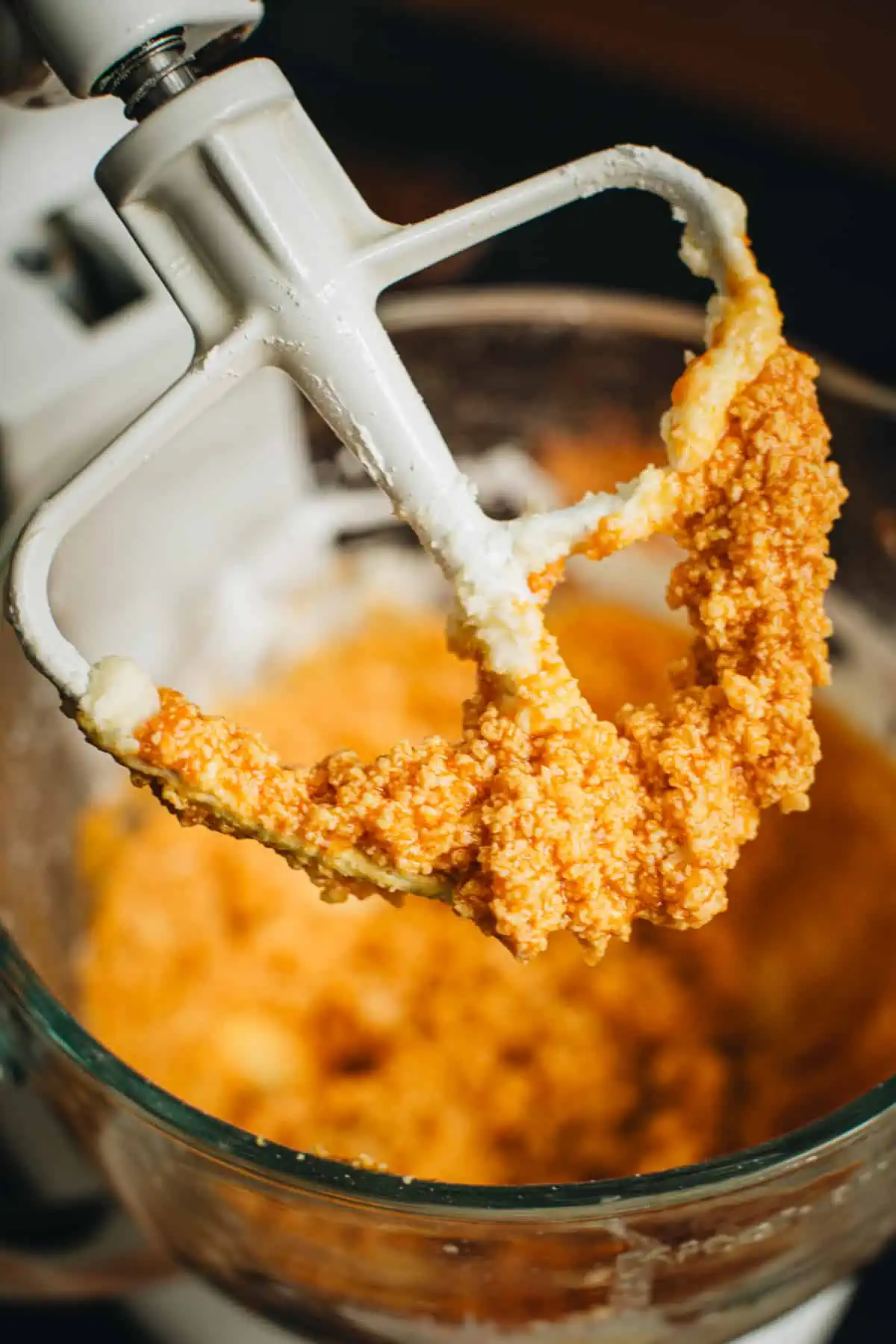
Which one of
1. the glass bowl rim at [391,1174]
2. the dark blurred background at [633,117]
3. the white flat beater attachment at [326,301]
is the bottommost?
the glass bowl rim at [391,1174]

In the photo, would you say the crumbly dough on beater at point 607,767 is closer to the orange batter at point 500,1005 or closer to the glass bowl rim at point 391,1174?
the glass bowl rim at point 391,1174

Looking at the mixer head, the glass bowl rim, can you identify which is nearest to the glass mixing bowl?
the glass bowl rim

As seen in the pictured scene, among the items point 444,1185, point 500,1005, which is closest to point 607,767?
point 444,1185

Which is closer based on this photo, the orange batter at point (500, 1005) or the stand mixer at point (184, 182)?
the stand mixer at point (184, 182)

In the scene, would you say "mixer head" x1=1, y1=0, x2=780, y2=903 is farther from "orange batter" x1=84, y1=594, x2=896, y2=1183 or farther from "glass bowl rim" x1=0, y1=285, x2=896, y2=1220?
"orange batter" x1=84, y1=594, x2=896, y2=1183

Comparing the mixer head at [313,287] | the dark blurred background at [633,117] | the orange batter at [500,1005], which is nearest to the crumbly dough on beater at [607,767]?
the mixer head at [313,287]
